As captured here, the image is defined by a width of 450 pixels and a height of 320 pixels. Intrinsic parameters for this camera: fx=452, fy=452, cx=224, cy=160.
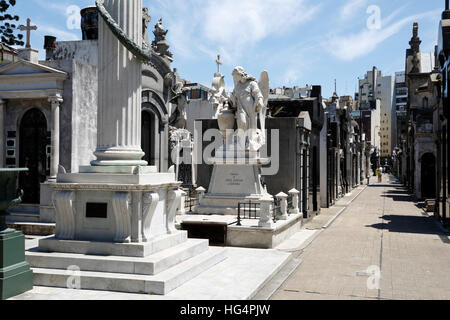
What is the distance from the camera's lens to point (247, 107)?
15.4 m

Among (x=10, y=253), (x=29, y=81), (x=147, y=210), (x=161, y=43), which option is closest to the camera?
(x=10, y=253)

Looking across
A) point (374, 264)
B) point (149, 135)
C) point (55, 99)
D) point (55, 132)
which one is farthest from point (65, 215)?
point (149, 135)

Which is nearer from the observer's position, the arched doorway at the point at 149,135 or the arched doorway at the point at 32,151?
the arched doorway at the point at 32,151

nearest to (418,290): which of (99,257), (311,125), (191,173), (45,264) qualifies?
A: (99,257)

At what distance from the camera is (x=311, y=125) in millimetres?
19672

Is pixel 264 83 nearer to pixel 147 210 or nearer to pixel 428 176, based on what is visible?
pixel 147 210

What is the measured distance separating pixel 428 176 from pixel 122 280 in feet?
90.9

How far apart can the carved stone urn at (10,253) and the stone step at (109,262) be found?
0.62 metres

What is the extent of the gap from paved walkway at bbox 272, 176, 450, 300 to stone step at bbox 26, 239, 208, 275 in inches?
79.8

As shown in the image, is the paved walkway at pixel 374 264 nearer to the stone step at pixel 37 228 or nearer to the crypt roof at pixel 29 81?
the stone step at pixel 37 228

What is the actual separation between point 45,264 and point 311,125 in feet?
45.8

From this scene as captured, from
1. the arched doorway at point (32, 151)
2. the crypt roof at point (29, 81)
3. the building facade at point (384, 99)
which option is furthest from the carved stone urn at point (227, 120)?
the building facade at point (384, 99)

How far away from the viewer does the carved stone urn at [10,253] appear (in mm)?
6980

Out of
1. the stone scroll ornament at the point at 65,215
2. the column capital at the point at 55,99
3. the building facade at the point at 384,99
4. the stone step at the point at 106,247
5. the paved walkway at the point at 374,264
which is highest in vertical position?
the building facade at the point at 384,99
